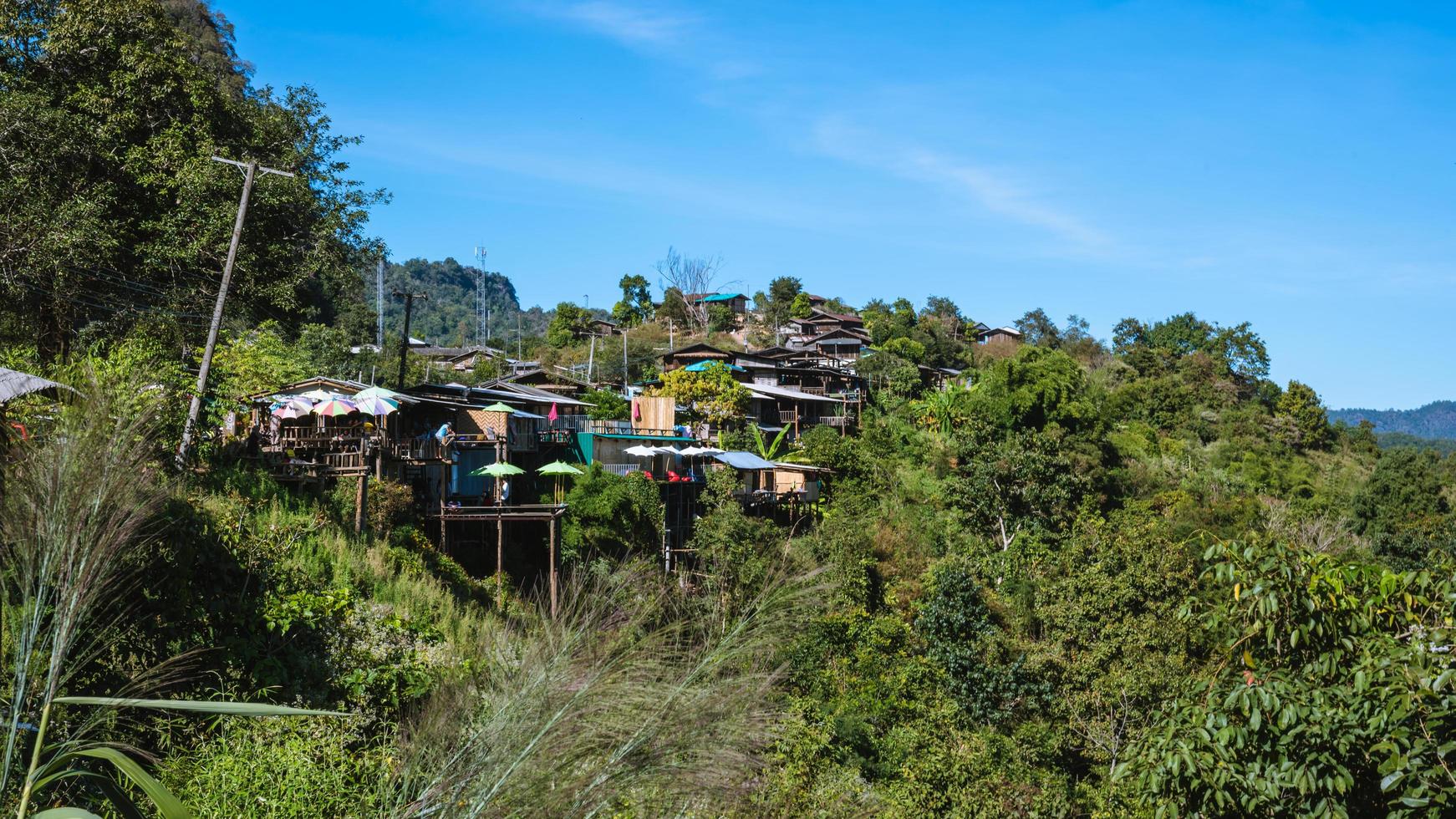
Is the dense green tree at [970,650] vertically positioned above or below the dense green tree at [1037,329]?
below

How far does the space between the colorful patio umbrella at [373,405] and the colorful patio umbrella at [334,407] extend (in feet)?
0.68

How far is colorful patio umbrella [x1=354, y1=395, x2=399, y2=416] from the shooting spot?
58.5ft

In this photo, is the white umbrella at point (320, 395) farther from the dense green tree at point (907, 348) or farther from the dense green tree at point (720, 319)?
the dense green tree at point (720, 319)

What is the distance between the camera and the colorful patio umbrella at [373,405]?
17844mm

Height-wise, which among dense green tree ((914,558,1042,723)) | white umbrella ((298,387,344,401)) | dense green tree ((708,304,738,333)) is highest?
dense green tree ((708,304,738,333))

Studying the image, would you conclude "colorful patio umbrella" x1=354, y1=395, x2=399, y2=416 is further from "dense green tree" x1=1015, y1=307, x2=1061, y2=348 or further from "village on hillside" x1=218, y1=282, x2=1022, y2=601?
"dense green tree" x1=1015, y1=307, x2=1061, y2=348

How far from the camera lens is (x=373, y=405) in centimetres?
1800

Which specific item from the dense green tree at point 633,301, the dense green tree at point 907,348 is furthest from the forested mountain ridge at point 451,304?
the dense green tree at point 907,348

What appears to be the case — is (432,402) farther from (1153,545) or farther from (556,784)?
(556,784)

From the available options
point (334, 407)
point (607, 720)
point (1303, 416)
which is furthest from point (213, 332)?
point (1303, 416)

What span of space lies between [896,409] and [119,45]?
28652mm

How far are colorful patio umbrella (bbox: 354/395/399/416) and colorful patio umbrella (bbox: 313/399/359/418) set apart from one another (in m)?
0.21

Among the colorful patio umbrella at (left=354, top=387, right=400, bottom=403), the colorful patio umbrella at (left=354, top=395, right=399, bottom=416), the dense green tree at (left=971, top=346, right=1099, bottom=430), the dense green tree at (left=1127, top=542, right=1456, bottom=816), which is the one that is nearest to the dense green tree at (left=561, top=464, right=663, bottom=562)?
the colorful patio umbrella at (left=354, top=387, right=400, bottom=403)

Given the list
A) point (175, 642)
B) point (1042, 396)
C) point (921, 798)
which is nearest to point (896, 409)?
point (1042, 396)
